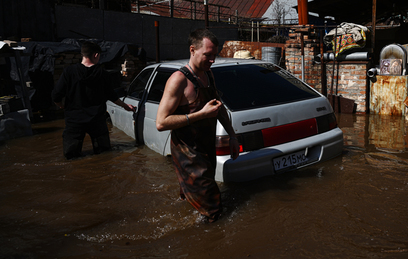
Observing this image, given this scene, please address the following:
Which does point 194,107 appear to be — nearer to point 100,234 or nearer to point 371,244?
point 100,234

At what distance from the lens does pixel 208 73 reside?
9.84ft

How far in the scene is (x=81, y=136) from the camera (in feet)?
16.1

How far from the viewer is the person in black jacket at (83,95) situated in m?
4.61

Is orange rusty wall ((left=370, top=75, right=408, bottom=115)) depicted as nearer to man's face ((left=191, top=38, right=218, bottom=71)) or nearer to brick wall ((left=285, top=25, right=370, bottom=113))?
brick wall ((left=285, top=25, right=370, bottom=113))

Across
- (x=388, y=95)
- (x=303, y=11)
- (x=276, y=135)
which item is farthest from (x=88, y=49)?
(x=303, y=11)

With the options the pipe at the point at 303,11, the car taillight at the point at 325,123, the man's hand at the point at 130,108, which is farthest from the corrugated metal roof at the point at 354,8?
the man's hand at the point at 130,108

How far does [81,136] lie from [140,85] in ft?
3.94

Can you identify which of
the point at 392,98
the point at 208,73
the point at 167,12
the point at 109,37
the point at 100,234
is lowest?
the point at 100,234

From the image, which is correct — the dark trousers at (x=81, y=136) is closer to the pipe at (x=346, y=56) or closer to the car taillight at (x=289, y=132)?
the car taillight at (x=289, y=132)

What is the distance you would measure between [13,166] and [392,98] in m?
7.45

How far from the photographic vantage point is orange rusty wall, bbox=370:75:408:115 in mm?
7566

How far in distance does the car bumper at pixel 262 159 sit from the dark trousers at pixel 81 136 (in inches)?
88.6

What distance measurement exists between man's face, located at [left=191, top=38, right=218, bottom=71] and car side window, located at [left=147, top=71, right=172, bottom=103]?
1880 millimetres

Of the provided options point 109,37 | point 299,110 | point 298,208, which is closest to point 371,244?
point 298,208
